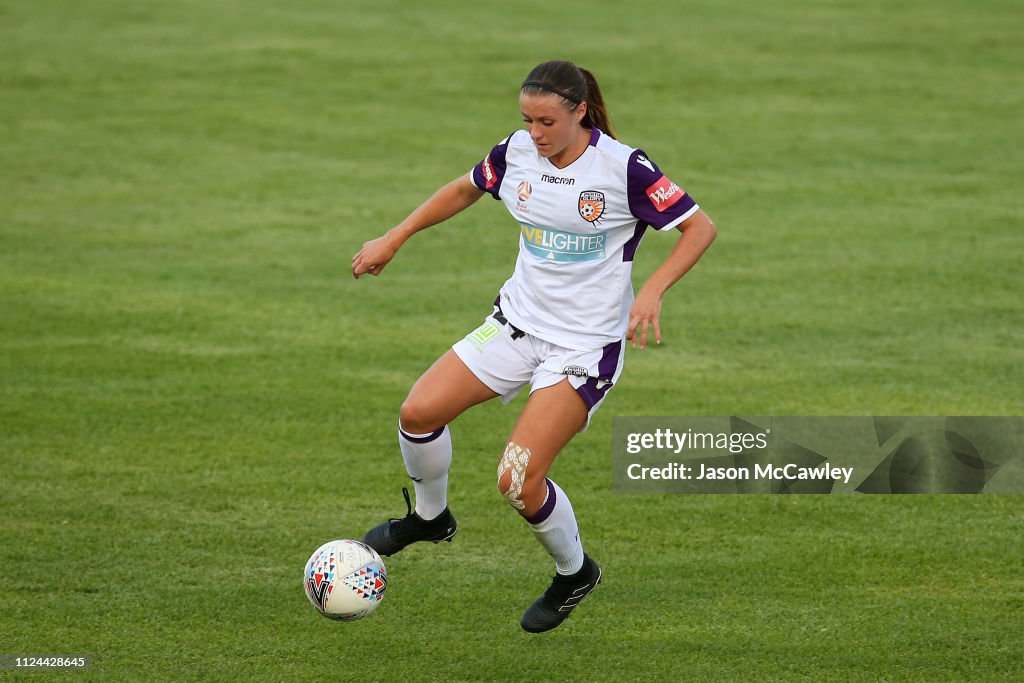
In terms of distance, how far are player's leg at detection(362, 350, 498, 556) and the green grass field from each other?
384 millimetres

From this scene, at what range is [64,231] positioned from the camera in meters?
13.8

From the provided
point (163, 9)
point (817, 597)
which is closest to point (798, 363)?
point (817, 597)

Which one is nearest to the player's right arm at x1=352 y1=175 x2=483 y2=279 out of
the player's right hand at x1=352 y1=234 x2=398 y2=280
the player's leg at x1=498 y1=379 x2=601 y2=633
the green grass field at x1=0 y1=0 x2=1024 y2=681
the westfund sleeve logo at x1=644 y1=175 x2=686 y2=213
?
the player's right hand at x1=352 y1=234 x2=398 y2=280

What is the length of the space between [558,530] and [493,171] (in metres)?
1.73

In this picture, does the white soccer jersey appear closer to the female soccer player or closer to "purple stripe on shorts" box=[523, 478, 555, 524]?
the female soccer player

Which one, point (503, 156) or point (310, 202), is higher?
point (503, 156)

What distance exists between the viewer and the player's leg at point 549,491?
6.21 meters

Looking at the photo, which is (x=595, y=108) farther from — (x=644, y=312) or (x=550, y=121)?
(x=644, y=312)

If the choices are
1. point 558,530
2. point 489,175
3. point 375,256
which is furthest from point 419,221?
point 558,530

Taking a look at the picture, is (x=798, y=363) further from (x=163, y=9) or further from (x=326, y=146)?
(x=163, y=9)

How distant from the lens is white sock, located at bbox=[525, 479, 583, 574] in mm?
6363

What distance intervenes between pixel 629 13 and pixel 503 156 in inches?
699

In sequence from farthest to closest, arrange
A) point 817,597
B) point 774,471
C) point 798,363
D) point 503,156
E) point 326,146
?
point 326,146
point 798,363
point 774,471
point 817,597
point 503,156

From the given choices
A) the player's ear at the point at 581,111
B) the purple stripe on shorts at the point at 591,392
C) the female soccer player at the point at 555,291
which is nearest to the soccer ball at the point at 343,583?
the female soccer player at the point at 555,291
